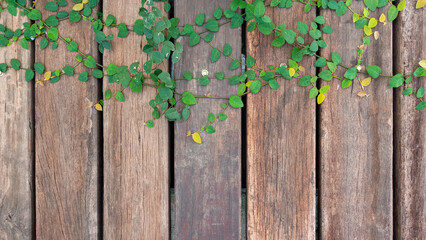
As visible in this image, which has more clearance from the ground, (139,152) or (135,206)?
(139,152)

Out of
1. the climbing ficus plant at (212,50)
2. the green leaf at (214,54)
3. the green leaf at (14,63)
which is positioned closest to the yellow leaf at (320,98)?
the climbing ficus plant at (212,50)

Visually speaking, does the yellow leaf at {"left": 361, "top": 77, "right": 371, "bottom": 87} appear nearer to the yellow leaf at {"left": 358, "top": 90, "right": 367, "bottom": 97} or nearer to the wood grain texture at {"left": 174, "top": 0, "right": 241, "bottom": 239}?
the yellow leaf at {"left": 358, "top": 90, "right": 367, "bottom": 97}

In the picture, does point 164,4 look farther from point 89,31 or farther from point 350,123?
point 350,123

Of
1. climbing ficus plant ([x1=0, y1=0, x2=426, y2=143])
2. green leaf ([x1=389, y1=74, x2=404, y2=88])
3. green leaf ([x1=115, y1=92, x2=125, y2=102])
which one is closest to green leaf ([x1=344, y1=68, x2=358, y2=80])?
climbing ficus plant ([x1=0, y1=0, x2=426, y2=143])

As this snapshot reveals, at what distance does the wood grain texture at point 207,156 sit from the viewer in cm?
88

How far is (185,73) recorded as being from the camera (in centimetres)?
86

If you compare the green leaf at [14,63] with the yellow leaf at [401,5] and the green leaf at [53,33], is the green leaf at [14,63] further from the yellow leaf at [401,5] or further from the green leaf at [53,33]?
the yellow leaf at [401,5]

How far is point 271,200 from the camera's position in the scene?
34.8 inches

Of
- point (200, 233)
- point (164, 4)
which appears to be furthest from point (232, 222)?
point (164, 4)

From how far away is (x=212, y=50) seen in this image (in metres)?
0.87

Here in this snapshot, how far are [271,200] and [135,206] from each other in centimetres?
43

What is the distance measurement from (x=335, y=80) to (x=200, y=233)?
63 centimetres

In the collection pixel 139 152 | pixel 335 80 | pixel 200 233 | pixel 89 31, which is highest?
pixel 89 31

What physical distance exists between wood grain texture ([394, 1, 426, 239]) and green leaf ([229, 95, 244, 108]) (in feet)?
1.61
